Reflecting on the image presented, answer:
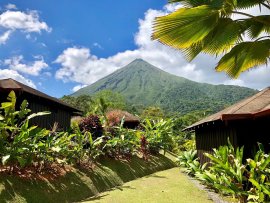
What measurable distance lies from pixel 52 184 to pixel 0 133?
82.7 inches

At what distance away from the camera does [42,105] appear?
18.8 meters

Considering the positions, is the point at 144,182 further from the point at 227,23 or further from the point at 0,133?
the point at 227,23

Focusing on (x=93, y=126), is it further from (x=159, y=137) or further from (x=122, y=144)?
(x=159, y=137)

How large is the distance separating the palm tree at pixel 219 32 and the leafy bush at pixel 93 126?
305 inches

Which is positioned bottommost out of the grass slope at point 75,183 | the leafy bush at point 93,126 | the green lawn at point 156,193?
the green lawn at point 156,193

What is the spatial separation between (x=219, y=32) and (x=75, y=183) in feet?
21.0

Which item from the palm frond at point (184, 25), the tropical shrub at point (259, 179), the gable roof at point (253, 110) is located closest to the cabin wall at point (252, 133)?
the gable roof at point (253, 110)

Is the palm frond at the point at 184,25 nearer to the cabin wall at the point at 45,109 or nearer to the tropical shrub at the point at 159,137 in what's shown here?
the cabin wall at the point at 45,109

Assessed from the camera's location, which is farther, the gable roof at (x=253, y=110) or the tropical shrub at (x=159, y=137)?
the tropical shrub at (x=159, y=137)

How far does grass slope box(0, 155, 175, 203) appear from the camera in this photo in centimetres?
803

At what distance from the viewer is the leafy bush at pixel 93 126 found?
14.8m

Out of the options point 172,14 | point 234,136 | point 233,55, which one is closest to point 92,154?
point 234,136

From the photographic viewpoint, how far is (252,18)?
7.12 m

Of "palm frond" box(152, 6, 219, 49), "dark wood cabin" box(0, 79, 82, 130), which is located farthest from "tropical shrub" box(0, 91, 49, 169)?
"dark wood cabin" box(0, 79, 82, 130)
